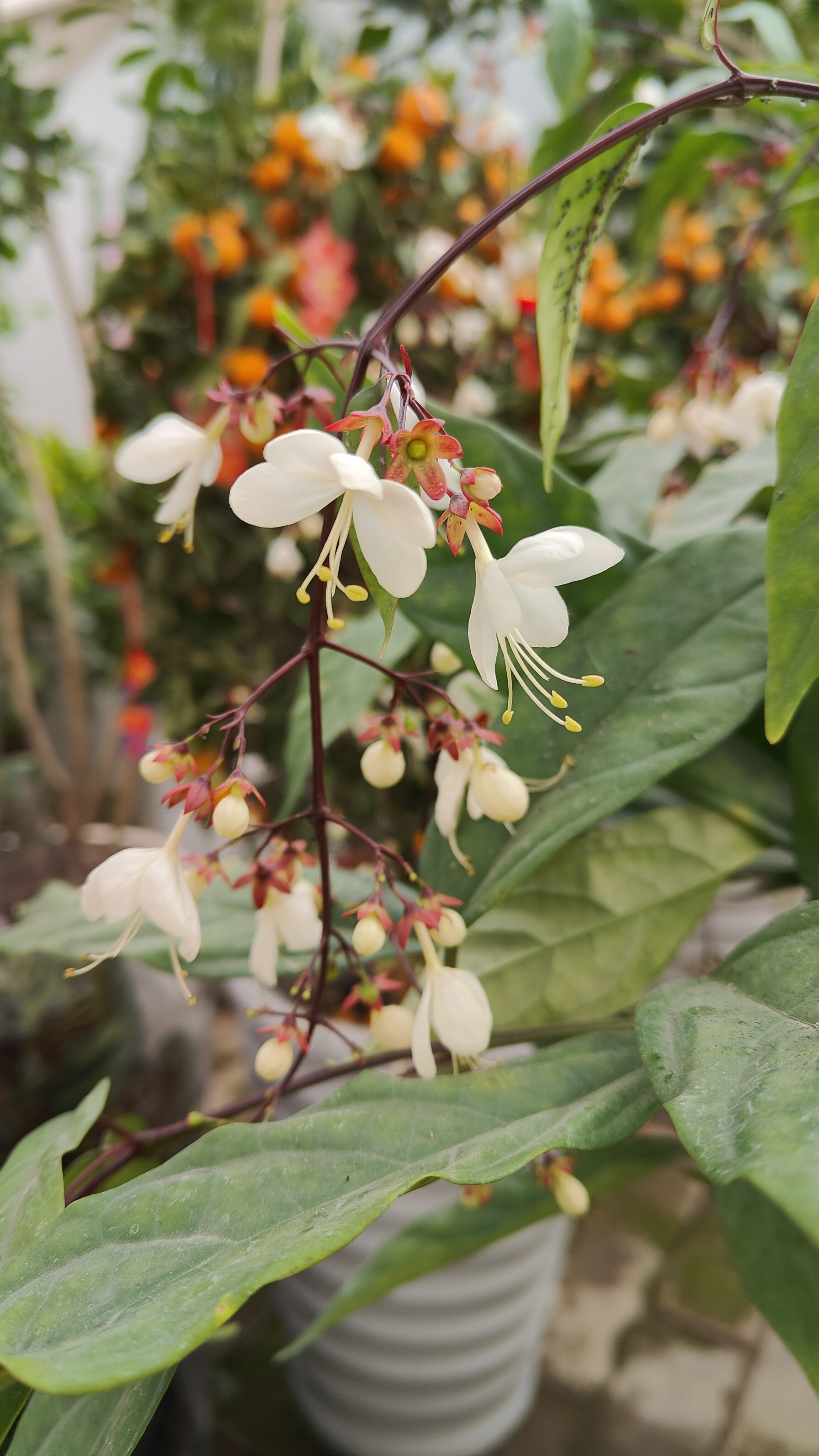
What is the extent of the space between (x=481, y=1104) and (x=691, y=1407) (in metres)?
0.62

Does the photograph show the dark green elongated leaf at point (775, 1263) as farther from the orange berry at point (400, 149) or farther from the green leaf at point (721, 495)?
the orange berry at point (400, 149)

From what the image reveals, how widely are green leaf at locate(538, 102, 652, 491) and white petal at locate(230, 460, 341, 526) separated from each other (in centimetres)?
8

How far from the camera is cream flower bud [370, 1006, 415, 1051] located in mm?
310

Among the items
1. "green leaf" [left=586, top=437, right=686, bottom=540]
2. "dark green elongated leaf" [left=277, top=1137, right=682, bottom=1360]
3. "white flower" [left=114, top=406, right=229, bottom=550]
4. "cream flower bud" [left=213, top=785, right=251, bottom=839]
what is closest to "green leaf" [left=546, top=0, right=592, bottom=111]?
"green leaf" [left=586, top=437, right=686, bottom=540]

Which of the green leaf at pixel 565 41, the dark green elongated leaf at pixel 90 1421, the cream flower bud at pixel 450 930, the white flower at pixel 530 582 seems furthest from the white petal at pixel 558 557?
the green leaf at pixel 565 41

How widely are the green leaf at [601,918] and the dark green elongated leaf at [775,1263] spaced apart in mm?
79

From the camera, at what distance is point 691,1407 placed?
27.6 inches

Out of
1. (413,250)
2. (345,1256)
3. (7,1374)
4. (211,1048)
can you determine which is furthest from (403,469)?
(211,1048)

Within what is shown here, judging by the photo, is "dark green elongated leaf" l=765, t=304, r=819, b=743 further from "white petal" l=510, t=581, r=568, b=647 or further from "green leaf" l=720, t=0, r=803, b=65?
"green leaf" l=720, t=0, r=803, b=65

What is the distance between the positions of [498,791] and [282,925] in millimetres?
94

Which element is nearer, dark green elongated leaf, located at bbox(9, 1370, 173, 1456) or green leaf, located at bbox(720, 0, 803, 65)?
dark green elongated leaf, located at bbox(9, 1370, 173, 1456)

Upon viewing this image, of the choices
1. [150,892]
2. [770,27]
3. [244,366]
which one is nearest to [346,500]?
[150,892]

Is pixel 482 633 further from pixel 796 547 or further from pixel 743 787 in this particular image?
pixel 743 787

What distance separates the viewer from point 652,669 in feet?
1.09
